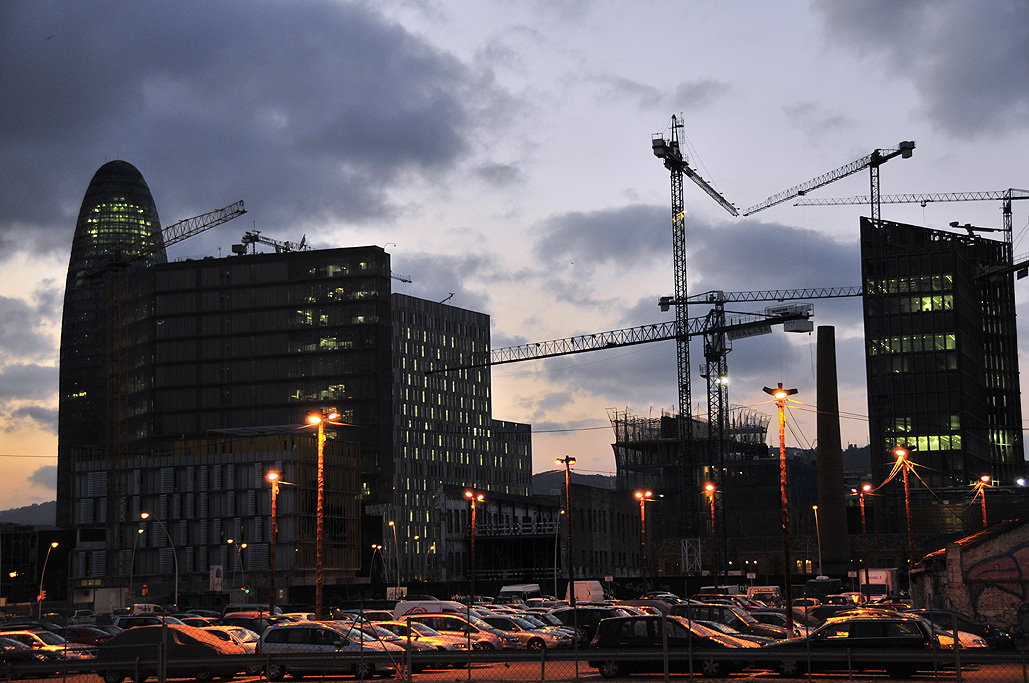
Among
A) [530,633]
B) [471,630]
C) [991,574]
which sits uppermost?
[991,574]

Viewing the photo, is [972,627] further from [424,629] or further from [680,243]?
[680,243]

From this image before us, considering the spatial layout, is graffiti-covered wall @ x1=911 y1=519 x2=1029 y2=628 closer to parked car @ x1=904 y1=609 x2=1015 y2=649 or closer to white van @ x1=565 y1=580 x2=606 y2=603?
parked car @ x1=904 y1=609 x2=1015 y2=649

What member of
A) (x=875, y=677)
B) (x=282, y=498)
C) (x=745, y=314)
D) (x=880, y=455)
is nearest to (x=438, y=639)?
(x=875, y=677)

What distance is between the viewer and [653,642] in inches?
1237

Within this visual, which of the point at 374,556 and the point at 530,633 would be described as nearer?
the point at 530,633

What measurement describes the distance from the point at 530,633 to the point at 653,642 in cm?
1366

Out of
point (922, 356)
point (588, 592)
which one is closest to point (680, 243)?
point (922, 356)

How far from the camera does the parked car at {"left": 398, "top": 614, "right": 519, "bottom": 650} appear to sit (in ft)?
135

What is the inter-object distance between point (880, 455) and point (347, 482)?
77.0 m

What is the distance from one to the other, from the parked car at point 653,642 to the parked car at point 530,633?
8.85 m

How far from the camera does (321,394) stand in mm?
195125

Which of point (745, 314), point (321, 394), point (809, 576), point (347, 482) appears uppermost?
point (745, 314)

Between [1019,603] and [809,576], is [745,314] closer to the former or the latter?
[809,576]

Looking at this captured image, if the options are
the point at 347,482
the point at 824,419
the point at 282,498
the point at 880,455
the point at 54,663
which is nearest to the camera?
the point at 54,663
